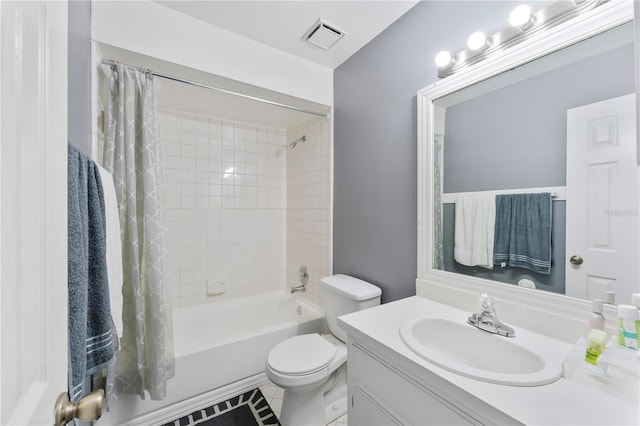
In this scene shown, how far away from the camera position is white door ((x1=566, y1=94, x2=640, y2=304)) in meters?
0.80

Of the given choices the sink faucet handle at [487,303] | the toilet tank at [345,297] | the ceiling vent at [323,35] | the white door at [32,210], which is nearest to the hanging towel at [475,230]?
the sink faucet handle at [487,303]

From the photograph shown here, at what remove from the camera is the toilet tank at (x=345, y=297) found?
1.55 metres

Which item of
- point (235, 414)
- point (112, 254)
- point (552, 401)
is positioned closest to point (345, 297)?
point (235, 414)

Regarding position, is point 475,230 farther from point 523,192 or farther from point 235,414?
point 235,414

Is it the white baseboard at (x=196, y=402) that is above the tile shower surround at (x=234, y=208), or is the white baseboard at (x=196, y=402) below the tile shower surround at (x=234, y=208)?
Result: below

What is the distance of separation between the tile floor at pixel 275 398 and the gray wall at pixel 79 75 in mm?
1713

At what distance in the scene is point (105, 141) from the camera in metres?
1.38

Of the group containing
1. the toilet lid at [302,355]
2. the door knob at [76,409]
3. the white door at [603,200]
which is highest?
the white door at [603,200]

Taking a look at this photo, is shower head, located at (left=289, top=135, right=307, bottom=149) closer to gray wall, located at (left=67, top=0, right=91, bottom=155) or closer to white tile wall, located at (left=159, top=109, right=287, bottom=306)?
white tile wall, located at (left=159, top=109, right=287, bottom=306)

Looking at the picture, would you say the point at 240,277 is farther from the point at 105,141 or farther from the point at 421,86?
the point at 421,86

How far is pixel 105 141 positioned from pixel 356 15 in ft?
5.05

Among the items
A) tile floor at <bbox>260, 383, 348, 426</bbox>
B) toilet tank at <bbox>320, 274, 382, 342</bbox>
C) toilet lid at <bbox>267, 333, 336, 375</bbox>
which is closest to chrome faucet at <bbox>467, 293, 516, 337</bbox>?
toilet tank at <bbox>320, 274, 382, 342</bbox>

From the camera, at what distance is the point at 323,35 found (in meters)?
1.63

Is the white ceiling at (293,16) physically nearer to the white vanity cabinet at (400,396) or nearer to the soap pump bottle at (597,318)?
the soap pump bottle at (597,318)
